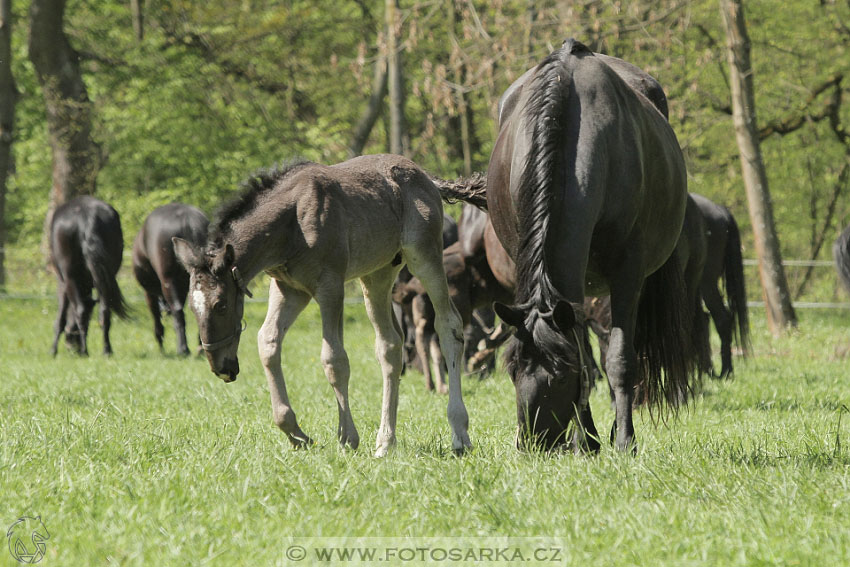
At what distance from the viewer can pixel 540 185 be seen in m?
5.04

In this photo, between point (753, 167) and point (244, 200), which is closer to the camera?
point (244, 200)

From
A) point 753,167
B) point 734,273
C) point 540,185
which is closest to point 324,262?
point 540,185

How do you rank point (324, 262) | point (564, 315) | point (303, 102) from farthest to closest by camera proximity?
point (303, 102)
point (324, 262)
point (564, 315)

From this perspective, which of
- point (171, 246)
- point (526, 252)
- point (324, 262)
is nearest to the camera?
point (526, 252)

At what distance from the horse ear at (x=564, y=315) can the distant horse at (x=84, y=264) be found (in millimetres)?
10883

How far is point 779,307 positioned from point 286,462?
13137 mm

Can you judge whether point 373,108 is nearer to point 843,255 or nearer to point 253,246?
point 843,255

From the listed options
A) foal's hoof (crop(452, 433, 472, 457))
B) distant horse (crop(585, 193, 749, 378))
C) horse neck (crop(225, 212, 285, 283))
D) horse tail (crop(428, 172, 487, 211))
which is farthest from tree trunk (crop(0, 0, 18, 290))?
foal's hoof (crop(452, 433, 472, 457))

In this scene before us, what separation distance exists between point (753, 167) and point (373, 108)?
12590 millimetres

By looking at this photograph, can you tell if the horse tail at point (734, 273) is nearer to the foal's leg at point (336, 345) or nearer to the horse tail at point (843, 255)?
the horse tail at point (843, 255)

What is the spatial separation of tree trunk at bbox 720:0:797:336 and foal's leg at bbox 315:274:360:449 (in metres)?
11.9

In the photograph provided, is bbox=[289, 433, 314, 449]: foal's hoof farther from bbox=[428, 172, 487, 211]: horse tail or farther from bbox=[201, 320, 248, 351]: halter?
bbox=[428, 172, 487, 211]: horse tail

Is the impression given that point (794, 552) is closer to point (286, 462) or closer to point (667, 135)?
point (286, 462)

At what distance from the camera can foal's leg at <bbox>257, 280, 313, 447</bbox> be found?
536 centimetres
